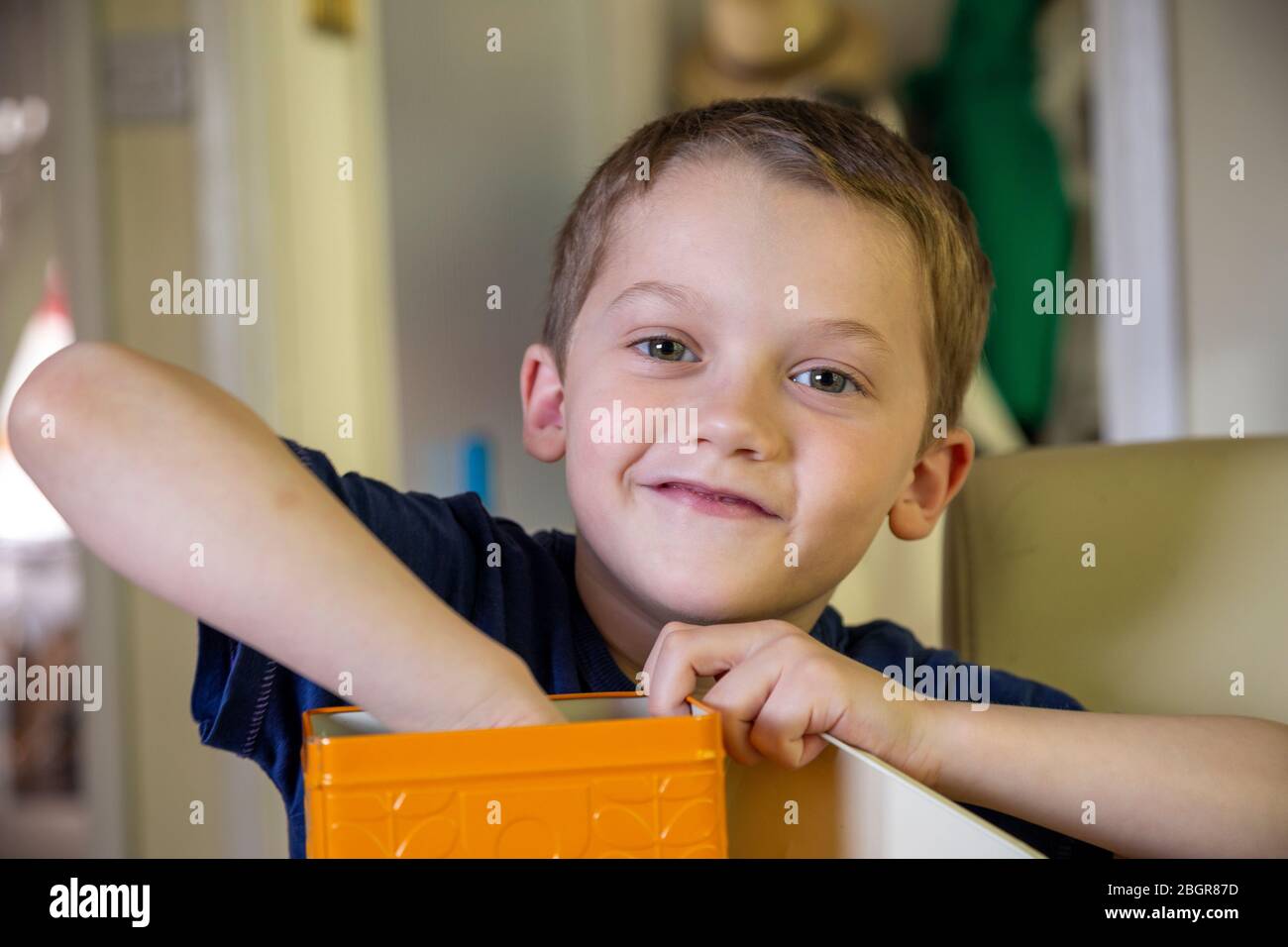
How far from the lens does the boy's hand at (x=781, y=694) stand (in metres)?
0.45

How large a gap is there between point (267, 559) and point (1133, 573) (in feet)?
2.24

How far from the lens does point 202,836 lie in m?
1.87

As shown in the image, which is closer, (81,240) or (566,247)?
(566,247)

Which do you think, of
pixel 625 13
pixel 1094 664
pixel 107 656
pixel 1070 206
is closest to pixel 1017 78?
pixel 1070 206

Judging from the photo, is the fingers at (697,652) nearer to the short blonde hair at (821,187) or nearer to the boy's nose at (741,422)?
the boy's nose at (741,422)

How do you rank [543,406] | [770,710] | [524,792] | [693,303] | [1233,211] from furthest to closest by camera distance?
[1233,211] → [543,406] → [693,303] → [770,710] → [524,792]

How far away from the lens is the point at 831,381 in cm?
72

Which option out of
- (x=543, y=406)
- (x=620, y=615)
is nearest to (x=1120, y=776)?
(x=620, y=615)

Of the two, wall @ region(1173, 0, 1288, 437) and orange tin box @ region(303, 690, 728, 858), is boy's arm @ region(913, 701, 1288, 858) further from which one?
wall @ region(1173, 0, 1288, 437)

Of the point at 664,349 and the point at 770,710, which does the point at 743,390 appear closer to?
the point at 664,349

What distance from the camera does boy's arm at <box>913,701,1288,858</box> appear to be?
54 cm

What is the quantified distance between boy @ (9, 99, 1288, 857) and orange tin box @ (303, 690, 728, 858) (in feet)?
0.26

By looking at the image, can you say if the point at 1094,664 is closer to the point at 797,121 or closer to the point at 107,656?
the point at 797,121

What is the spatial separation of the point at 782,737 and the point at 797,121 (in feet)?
1.48
